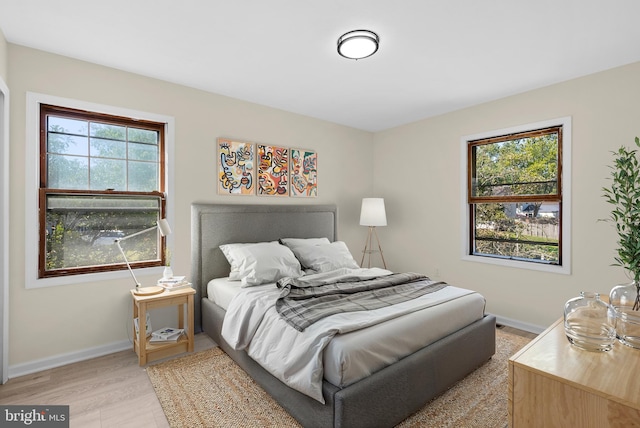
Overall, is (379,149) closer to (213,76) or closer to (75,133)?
(213,76)

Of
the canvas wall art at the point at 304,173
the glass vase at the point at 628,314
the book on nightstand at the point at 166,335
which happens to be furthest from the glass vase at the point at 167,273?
the glass vase at the point at 628,314

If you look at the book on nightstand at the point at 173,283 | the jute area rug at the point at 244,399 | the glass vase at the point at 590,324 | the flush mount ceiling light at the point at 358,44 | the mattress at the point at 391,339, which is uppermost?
the flush mount ceiling light at the point at 358,44

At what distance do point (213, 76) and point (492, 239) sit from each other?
3554mm

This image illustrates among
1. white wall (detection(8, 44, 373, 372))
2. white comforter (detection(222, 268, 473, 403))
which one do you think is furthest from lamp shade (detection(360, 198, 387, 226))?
white comforter (detection(222, 268, 473, 403))

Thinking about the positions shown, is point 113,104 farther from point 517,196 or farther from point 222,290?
point 517,196

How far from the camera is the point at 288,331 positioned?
6.25 feet

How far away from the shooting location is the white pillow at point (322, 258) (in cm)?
327

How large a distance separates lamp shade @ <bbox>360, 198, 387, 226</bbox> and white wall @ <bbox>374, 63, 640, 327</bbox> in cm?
46

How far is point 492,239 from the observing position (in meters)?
3.70

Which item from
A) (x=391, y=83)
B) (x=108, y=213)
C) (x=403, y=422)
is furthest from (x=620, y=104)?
(x=108, y=213)

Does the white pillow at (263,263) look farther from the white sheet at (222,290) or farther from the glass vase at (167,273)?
the glass vase at (167,273)

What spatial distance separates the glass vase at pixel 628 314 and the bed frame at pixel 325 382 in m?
0.96

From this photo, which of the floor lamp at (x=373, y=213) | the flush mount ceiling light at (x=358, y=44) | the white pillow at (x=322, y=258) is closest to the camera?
the flush mount ceiling light at (x=358, y=44)

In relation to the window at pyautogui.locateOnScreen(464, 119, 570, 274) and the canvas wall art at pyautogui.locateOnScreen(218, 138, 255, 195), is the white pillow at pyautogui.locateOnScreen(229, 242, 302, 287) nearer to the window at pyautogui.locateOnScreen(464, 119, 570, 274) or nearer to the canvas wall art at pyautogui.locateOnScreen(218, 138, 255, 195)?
the canvas wall art at pyautogui.locateOnScreen(218, 138, 255, 195)
